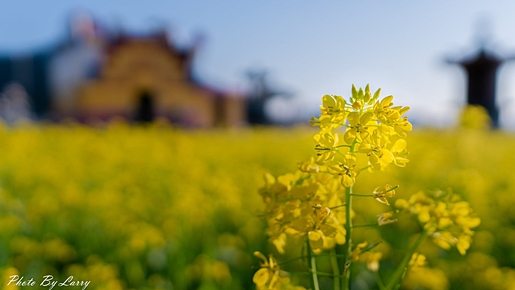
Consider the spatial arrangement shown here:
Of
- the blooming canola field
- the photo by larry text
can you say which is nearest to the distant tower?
the blooming canola field

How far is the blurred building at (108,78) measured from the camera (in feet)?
33.4

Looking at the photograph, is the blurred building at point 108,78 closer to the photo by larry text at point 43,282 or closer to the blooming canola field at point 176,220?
the blooming canola field at point 176,220

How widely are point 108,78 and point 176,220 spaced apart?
836 cm

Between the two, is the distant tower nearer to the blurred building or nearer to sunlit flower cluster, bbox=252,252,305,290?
the blurred building

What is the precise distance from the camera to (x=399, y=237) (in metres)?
2.64

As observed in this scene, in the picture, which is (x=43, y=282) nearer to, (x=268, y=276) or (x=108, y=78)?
(x=268, y=276)

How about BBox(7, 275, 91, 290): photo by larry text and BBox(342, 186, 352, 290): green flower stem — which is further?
BBox(7, 275, 91, 290): photo by larry text

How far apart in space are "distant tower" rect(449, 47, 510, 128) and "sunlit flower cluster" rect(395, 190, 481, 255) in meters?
12.4

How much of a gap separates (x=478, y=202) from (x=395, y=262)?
1180mm

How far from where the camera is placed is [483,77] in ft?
39.4

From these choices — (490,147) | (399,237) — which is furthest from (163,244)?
(490,147)

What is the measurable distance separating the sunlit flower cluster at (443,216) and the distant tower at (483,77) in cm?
1241

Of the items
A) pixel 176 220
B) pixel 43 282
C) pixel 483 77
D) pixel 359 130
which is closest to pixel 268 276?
pixel 359 130

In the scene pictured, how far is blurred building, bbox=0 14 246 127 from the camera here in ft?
33.4
